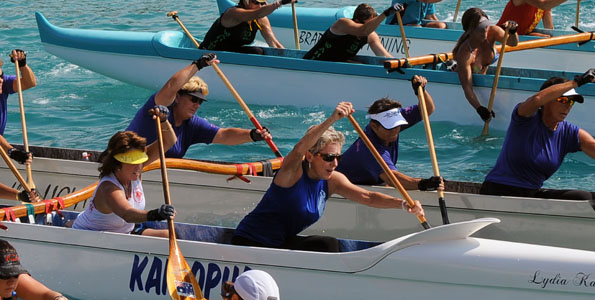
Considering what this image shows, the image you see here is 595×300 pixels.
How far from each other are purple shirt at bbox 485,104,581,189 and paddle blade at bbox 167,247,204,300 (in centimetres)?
257

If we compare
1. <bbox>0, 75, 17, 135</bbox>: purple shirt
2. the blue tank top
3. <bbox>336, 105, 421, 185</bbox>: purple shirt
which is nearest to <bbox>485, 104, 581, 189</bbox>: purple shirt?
<bbox>336, 105, 421, 185</bbox>: purple shirt

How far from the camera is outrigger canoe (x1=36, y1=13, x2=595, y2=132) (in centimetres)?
1048

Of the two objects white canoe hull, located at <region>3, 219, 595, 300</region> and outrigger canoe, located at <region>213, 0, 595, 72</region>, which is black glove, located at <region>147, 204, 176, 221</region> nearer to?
white canoe hull, located at <region>3, 219, 595, 300</region>

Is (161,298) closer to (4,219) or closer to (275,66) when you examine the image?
(4,219)

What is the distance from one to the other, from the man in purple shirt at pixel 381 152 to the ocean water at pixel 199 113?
106 inches

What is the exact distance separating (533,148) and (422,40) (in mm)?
6696

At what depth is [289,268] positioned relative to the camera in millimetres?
6043

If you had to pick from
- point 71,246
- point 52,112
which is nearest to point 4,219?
point 71,246

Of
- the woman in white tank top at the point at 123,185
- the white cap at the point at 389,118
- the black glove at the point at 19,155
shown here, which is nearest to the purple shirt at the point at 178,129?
the black glove at the point at 19,155

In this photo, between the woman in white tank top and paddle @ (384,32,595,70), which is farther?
paddle @ (384,32,595,70)

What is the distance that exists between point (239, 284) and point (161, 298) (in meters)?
2.39

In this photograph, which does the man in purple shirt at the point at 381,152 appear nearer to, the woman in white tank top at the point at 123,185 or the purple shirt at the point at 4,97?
the woman in white tank top at the point at 123,185

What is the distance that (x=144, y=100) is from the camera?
12914 mm

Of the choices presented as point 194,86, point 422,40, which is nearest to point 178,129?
point 194,86
